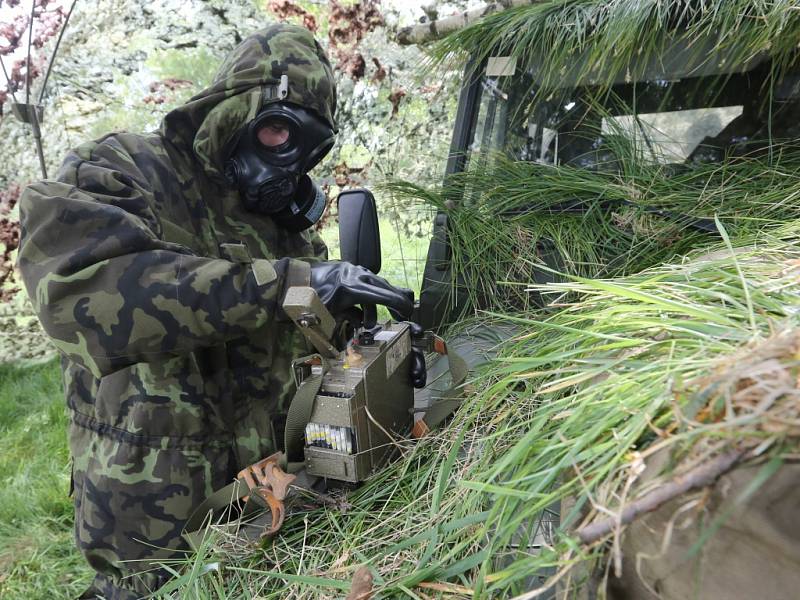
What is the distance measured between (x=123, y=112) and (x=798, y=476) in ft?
18.1

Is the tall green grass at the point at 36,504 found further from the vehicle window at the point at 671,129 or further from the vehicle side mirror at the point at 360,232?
the vehicle window at the point at 671,129

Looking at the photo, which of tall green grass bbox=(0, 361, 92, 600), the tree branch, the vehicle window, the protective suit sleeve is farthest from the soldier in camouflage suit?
the vehicle window

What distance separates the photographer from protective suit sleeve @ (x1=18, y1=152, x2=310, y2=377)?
42.3 inches

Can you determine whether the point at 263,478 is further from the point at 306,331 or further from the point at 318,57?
the point at 318,57

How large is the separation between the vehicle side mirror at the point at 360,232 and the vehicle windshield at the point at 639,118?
2.56ft

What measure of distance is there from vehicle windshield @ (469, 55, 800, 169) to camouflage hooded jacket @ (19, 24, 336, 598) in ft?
2.44

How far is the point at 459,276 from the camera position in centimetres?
190

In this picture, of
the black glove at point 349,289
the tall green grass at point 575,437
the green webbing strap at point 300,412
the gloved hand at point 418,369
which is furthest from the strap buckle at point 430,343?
the green webbing strap at point 300,412

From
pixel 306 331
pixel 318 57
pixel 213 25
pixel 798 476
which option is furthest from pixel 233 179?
pixel 213 25

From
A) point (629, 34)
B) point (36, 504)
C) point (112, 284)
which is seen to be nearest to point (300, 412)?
point (112, 284)

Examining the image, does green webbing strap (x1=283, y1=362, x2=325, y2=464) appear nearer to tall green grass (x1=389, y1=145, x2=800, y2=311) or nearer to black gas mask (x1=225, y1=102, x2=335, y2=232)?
tall green grass (x1=389, y1=145, x2=800, y2=311)

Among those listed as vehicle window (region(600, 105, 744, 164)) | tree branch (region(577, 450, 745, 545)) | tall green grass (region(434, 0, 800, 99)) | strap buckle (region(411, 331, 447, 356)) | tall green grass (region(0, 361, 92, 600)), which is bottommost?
tall green grass (region(0, 361, 92, 600))

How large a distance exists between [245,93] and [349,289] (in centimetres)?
68

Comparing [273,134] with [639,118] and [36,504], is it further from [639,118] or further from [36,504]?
[36,504]
